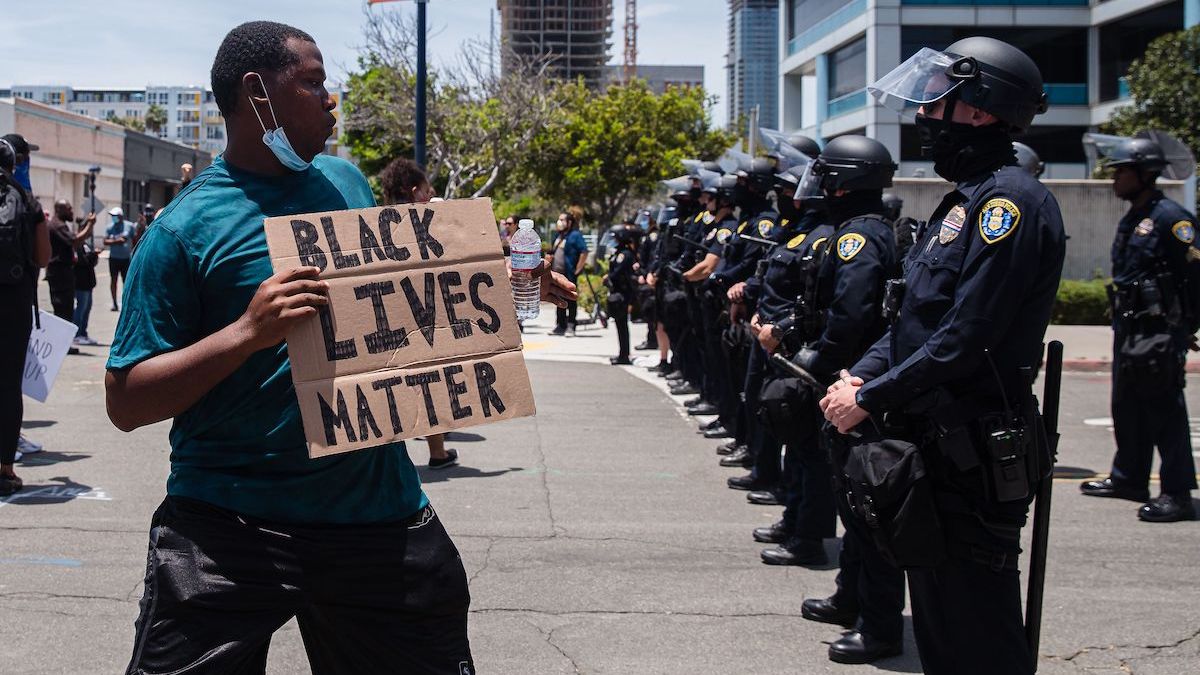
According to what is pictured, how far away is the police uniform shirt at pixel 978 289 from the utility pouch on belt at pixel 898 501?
0.14 m

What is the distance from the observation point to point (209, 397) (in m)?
2.77

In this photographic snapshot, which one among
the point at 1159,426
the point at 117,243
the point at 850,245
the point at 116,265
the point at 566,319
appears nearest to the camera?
the point at 850,245

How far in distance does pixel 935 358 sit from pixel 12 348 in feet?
19.2

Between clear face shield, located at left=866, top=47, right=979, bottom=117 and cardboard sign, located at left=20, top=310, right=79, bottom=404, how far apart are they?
5965 mm

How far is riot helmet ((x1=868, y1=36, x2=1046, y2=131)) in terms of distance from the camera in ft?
11.7

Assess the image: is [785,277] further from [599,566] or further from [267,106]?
[267,106]

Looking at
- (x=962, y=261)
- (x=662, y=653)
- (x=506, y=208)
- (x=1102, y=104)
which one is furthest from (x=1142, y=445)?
(x=1102, y=104)

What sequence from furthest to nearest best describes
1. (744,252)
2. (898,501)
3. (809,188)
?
(744,252)
(809,188)
(898,501)

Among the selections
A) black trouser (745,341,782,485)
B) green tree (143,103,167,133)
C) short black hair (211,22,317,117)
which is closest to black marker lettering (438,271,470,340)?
short black hair (211,22,317,117)

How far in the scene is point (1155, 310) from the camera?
710 cm

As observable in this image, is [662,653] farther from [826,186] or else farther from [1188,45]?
[1188,45]

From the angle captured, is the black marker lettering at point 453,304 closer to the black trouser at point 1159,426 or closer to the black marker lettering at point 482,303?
the black marker lettering at point 482,303

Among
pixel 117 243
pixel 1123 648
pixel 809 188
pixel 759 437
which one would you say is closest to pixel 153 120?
pixel 117 243

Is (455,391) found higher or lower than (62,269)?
lower
